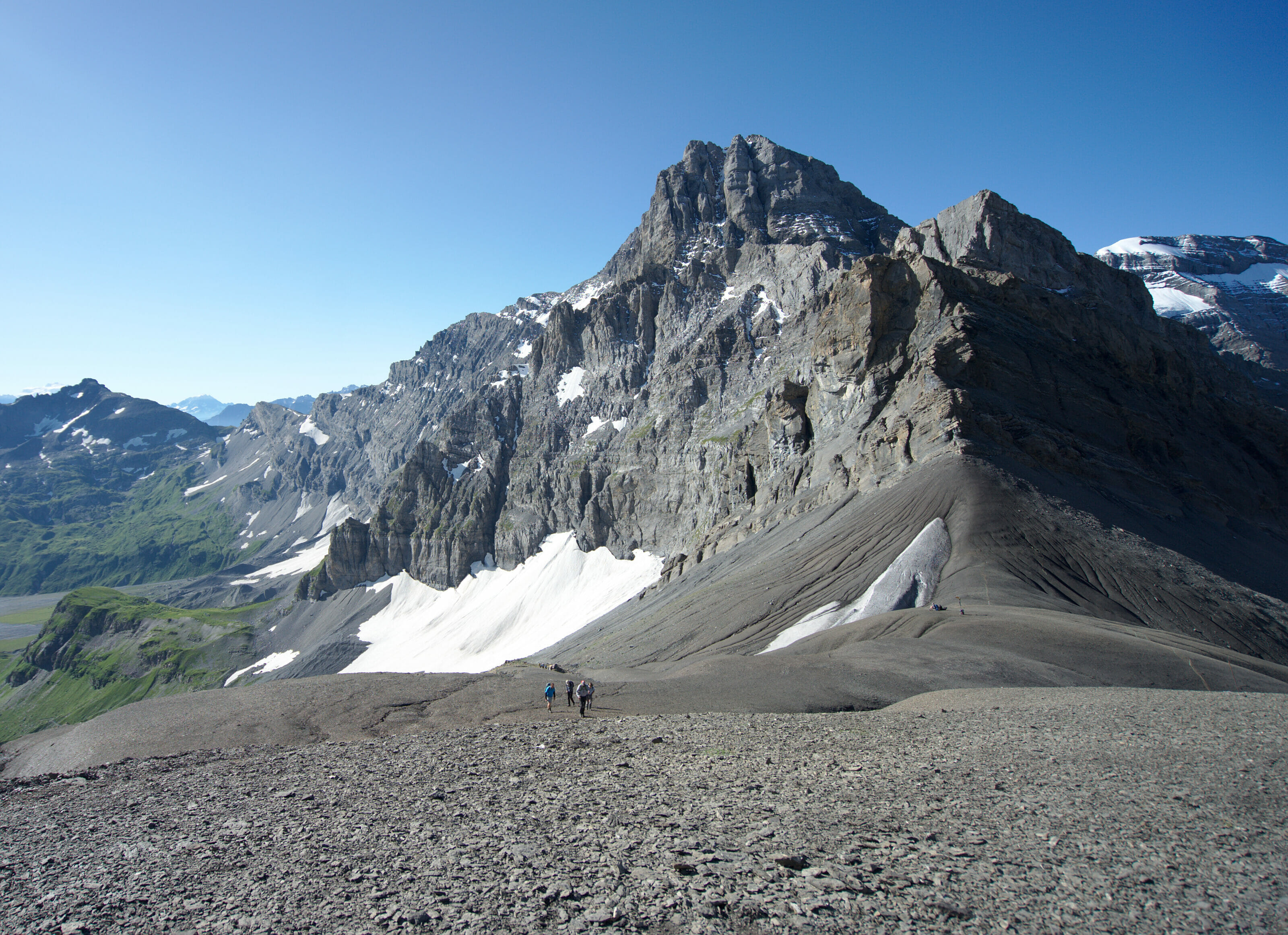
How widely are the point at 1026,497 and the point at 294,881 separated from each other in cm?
5050

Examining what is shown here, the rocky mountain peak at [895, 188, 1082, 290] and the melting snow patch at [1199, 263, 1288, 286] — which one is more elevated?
the melting snow patch at [1199, 263, 1288, 286]

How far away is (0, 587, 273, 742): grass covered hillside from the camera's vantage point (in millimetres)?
122938

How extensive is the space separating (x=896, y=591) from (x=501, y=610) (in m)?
90.4

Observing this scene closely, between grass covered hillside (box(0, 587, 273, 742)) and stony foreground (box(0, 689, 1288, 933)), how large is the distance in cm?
13408

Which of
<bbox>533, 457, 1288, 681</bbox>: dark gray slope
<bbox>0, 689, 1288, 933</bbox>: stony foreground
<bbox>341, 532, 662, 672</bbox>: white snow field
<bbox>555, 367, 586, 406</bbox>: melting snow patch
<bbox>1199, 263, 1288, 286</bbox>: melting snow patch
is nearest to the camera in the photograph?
<bbox>0, 689, 1288, 933</bbox>: stony foreground

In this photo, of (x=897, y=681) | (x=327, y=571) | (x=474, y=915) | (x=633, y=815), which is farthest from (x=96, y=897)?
(x=327, y=571)

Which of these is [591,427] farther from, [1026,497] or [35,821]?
[35,821]

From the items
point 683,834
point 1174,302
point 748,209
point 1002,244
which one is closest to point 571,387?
point 748,209

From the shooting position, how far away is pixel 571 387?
151 metres

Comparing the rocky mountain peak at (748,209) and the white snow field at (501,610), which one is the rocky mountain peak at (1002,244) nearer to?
the rocky mountain peak at (748,209)

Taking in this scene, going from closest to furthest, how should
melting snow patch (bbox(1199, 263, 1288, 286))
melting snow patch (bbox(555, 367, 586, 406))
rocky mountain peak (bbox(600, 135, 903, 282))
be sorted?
rocky mountain peak (bbox(600, 135, 903, 282)) < melting snow patch (bbox(555, 367, 586, 406)) < melting snow patch (bbox(1199, 263, 1288, 286))

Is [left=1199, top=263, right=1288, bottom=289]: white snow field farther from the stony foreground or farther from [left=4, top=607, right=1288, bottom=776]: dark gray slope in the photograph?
the stony foreground

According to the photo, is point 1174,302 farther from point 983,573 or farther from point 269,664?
point 269,664

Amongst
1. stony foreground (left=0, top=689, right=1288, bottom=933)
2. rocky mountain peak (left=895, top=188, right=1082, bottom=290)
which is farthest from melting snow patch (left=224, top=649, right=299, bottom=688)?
rocky mountain peak (left=895, top=188, right=1082, bottom=290)
